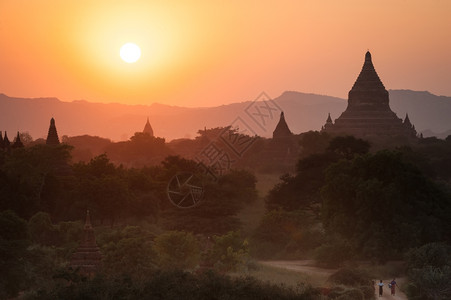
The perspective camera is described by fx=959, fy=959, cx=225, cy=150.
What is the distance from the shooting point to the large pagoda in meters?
102

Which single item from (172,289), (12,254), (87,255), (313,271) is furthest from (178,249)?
(172,289)

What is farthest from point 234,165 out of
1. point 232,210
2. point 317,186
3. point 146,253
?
point 146,253

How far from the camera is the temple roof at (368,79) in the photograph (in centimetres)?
10619

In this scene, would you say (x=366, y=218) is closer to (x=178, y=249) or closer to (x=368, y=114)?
(x=178, y=249)

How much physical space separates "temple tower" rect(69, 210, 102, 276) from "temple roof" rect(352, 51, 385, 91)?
243 feet

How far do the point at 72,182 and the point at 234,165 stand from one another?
37.3 meters

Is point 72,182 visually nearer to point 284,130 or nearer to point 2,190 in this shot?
point 2,190

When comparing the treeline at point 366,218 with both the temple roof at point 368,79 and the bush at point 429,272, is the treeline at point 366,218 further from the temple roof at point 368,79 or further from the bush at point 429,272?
the temple roof at point 368,79

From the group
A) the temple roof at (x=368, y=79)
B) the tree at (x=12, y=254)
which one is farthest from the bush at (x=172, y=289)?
the temple roof at (x=368, y=79)

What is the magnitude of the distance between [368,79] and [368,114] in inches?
222

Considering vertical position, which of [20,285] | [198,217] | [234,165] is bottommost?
[20,285]

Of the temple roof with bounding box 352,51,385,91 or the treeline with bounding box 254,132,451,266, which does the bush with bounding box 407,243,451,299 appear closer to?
the treeline with bounding box 254,132,451,266

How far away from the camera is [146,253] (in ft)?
117

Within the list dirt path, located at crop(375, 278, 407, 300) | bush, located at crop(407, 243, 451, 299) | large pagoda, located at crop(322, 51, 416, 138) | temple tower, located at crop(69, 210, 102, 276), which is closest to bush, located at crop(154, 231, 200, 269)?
temple tower, located at crop(69, 210, 102, 276)
